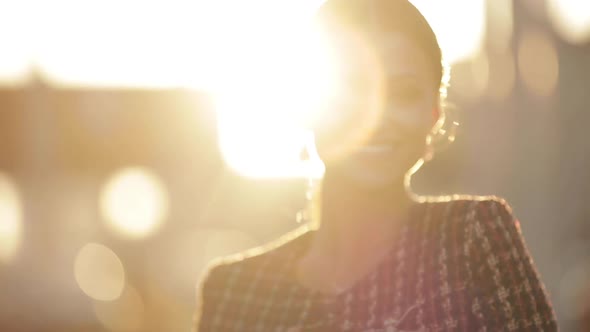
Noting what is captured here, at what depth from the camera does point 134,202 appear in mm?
49219

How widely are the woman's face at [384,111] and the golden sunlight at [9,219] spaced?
35.3 metres

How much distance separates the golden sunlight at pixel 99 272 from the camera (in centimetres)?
3452

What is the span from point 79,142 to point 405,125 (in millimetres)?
43452

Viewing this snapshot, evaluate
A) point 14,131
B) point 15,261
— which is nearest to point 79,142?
point 14,131

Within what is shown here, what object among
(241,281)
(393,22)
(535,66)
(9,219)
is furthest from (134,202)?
(393,22)

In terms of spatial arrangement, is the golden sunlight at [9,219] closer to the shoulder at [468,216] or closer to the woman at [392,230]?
the woman at [392,230]

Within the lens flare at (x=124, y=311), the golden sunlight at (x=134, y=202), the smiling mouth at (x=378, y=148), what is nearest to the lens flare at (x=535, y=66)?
the lens flare at (x=124, y=311)

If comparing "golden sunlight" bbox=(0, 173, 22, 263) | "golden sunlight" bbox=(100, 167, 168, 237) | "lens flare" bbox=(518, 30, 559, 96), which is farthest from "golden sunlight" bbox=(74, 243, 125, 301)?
"lens flare" bbox=(518, 30, 559, 96)

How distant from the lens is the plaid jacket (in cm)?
315

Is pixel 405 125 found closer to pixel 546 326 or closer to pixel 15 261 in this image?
pixel 546 326

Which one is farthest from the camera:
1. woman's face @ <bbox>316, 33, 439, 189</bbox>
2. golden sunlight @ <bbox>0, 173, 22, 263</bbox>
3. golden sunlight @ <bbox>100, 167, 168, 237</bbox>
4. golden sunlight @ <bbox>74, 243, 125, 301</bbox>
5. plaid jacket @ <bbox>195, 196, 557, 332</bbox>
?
golden sunlight @ <bbox>100, 167, 168, 237</bbox>

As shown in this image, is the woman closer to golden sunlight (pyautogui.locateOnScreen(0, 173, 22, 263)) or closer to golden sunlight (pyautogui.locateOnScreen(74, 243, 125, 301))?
golden sunlight (pyautogui.locateOnScreen(74, 243, 125, 301))

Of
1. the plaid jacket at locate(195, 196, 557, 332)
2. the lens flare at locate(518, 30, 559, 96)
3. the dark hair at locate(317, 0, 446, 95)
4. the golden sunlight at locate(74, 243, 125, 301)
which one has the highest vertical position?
the dark hair at locate(317, 0, 446, 95)

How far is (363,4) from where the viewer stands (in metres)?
3.45
